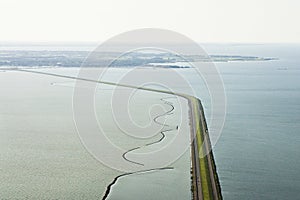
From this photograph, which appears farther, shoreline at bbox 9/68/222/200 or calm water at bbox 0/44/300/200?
calm water at bbox 0/44/300/200

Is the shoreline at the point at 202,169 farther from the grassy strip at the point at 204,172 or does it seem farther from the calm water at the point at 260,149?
the calm water at the point at 260,149

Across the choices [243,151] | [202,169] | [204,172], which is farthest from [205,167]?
[243,151]

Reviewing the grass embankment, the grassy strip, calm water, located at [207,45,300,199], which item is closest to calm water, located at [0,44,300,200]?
calm water, located at [207,45,300,199]

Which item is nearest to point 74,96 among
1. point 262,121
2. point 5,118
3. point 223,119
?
point 5,118

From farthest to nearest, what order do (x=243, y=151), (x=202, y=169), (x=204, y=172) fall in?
(x=243, y=151)
(x=202, y=169)
(x=204, y=172)

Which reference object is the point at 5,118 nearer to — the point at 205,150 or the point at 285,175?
the point at 205,150

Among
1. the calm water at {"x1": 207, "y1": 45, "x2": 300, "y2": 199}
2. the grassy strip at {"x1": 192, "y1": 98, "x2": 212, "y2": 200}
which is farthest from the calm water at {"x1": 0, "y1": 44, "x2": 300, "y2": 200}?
the grassy strip at {"x1": 192, "y1": 98, "x2": 212, "y2": 200}

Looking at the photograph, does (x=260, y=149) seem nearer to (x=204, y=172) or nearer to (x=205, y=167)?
(x=205, y=167)

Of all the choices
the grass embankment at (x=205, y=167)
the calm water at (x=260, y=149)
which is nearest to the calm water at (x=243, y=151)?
the calm water at (x=260, y=149)

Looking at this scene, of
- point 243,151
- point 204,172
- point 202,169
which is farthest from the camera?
point 243,151

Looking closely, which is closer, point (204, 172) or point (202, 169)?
point (204, 172)

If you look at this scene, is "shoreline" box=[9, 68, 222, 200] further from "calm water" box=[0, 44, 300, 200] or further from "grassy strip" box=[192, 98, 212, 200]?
"calm water" box=[0, 44, 300, 200]
